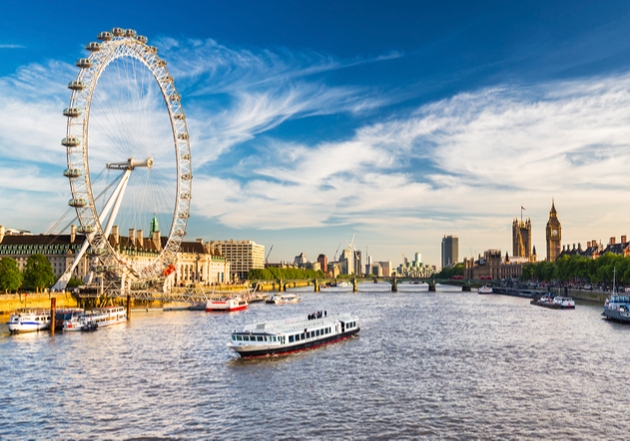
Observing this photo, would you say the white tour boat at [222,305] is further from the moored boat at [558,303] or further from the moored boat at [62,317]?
the moored boat at [558,303]

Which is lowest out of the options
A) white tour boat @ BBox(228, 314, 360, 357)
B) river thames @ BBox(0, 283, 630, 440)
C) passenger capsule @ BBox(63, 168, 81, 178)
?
river thames @ BBox(0, 283, 630, 440)

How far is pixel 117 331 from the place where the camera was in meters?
75.2

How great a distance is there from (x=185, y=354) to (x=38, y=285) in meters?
61.3

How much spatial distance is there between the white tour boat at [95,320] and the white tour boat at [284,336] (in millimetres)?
24510

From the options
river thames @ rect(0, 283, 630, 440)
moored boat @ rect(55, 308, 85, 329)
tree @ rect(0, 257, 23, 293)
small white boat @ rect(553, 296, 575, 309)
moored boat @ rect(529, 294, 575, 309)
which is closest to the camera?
river thames @ rect(0, 283, 630, 440)

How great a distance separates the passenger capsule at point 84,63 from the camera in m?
83.9

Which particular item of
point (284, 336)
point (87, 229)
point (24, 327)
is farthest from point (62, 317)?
point (284, 336)

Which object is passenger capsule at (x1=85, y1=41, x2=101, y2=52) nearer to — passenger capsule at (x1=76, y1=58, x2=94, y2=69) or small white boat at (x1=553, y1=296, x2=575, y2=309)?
passenger capsule at (x1=76, y1=58, x2=94, y2=69)

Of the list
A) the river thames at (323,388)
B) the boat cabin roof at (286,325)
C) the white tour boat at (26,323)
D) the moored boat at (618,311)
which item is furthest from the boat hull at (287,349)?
the moored boat at (618,311)

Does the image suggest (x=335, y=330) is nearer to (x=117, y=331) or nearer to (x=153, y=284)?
(x=117, y=331)

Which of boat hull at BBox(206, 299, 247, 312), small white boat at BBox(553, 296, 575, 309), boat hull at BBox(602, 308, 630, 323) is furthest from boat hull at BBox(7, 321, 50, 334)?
small white boat at BBox(553, 296, 575, 309)

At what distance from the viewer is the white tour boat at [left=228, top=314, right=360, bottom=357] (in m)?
55.4

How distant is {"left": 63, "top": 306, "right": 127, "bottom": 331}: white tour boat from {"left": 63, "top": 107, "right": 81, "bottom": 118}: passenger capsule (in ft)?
84.2

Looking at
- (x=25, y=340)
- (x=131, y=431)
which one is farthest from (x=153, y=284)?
(x=131, y=431)
